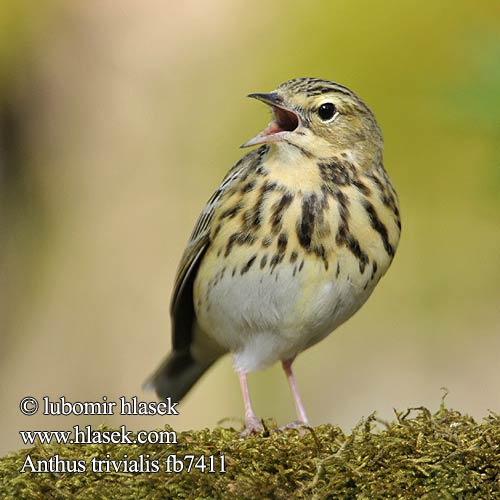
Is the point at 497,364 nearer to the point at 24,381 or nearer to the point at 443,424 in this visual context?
the point at 24,381

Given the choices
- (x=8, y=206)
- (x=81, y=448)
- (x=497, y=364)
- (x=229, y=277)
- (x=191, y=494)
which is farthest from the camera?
(x=497, y=364)

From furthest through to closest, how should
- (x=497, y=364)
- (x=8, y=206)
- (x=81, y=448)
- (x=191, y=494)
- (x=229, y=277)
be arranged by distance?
(x=497, y=364) < (x=8, y=206) < (x=229, y=277) < (x=81, y=448) < (x=191, y=494)

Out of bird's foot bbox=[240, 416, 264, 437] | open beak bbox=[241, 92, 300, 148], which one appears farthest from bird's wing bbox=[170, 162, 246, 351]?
bird's foot bbox=[240, 416, 264, 437]

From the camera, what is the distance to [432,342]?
29.0 feet

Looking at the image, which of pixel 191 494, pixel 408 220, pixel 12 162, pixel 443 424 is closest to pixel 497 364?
pixel 408 220

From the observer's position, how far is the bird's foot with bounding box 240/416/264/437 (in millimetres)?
3886

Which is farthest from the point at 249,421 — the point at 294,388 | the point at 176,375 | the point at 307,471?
the point at 176,375

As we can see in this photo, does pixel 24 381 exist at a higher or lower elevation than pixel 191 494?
higher

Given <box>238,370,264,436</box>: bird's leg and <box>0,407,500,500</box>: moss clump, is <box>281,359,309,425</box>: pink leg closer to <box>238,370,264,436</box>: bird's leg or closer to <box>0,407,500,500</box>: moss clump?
<box>238,370,264,436</box>: bird's leg

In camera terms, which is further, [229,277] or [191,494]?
[229,277]

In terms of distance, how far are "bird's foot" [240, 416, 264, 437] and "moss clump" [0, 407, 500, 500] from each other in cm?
35

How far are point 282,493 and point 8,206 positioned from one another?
5477 millimetres

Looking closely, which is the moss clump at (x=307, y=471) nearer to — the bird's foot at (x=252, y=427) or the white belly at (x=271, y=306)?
the bird's foot at (x=252, y=427)

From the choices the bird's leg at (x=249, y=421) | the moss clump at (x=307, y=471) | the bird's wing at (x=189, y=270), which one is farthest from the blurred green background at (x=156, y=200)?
the moss clump at (x=307, y=471)
